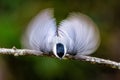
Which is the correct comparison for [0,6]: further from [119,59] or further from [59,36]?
[59,36]

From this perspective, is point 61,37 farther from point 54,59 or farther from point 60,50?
point 54,59

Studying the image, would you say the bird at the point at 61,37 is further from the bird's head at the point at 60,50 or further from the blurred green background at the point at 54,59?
the blurred green background at the point at 54,59

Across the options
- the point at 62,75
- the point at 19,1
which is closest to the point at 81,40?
the point at 62,75

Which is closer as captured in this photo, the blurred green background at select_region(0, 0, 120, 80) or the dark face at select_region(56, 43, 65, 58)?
the dark face at select_region(56, 43, 65, 58)

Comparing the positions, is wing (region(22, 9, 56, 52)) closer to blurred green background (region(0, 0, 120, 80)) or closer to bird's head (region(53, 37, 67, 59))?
bird's head (region(53, 37, 67, 59))

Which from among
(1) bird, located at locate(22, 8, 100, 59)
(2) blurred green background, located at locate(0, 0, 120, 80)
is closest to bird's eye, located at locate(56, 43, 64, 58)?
(1) bird, located at locate(22, 8, 100, 59)

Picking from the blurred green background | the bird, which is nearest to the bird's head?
the bird

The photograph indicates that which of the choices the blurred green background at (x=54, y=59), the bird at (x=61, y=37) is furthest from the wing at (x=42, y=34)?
the blurred green background at (x=54, y=59)

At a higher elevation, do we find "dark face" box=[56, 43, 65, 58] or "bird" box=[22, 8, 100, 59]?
"bird" box=[22, 8, 100, 59]

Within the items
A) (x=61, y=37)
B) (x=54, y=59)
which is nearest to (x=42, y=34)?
(x=61, y=37)

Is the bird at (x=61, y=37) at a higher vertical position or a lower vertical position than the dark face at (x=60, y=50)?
higher
